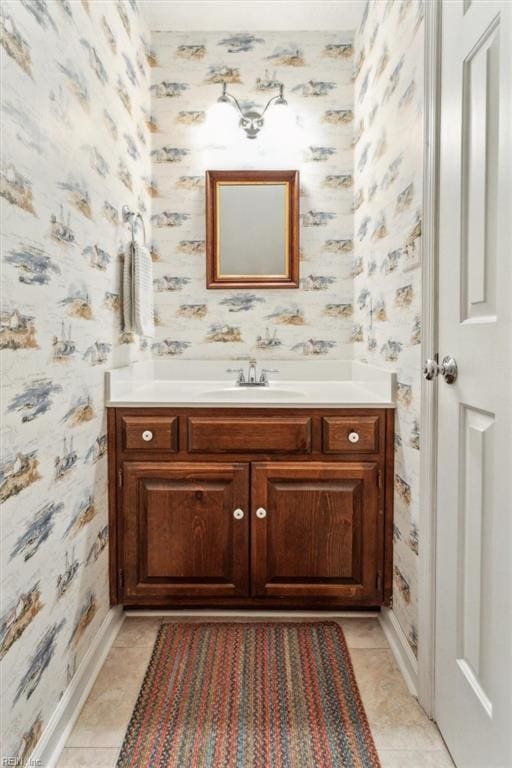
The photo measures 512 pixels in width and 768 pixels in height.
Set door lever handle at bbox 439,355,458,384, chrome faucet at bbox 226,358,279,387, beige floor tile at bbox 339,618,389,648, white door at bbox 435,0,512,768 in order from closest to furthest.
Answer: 1. white door at bbox 435,0,512,768
2. door lever handle at bbox 439,355,458,384
3. beige floor tile at bbox 339,618,389,648
4. chrome faucet at bbox 226,358,279,387

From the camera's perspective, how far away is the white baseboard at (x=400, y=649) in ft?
5.33

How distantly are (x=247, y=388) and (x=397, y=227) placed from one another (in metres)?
0.93

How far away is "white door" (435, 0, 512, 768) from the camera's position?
1036 mm

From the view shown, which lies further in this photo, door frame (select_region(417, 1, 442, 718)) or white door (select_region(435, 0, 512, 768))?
door frame (select_region(417, 1, 442, 718))

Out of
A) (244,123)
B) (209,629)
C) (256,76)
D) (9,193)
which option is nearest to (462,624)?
(209,629)

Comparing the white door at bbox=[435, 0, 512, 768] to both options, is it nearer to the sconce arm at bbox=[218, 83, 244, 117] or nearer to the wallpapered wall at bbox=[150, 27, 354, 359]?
the wallpapered wall at bbox=[150, 27, 354, 359]

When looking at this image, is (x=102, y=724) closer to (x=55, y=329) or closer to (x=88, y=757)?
(x=88, y=757)

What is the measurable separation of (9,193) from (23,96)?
0.84 feet

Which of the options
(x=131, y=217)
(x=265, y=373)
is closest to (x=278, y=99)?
(x=131, y=217)

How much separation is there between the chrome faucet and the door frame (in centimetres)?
100

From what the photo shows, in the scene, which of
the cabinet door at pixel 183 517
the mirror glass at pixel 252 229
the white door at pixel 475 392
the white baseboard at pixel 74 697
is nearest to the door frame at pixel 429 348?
the white door at pixel 475 392

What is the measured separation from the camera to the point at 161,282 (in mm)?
2549

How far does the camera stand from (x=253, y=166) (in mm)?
2510

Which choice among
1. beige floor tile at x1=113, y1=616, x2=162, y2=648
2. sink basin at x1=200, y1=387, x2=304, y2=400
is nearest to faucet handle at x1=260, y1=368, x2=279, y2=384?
sink basin at x1=200, y1=387, x2=304, y2=400
